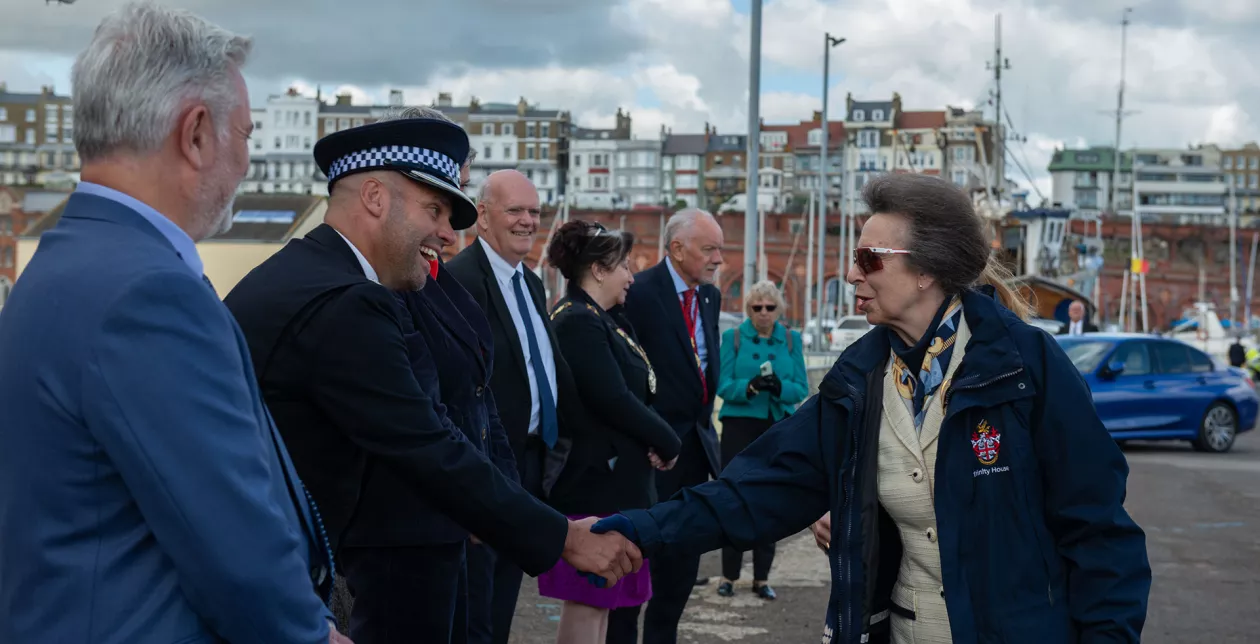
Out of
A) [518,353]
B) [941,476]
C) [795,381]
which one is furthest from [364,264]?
[795,381]

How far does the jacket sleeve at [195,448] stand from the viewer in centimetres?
204

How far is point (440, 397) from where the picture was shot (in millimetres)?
3973

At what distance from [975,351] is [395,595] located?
1.77m

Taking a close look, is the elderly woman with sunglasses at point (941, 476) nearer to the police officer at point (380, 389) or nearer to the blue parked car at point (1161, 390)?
the police officer at point (380, 389)

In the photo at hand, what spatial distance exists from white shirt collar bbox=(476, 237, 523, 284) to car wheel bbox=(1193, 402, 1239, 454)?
1666cm

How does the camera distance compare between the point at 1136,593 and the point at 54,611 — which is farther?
the point at 1136,593

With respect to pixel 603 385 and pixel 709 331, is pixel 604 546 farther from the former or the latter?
pixel 709 331

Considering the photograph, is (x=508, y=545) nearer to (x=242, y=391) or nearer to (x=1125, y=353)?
(x=242, y=391)

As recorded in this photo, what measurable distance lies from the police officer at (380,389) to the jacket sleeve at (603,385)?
183 cm

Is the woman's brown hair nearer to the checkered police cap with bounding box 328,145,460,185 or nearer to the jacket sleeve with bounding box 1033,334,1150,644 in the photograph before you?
the jacket sleeve with bounding box 1033,334,1150,644

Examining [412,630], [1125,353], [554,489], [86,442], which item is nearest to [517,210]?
[554,489]

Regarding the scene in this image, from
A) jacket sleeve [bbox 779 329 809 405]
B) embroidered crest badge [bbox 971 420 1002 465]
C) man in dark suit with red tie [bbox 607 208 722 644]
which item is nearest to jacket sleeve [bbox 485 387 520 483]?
embroidered crest badge [bbox 971 420 1002 465]

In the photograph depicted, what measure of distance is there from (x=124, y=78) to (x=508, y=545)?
1730mm

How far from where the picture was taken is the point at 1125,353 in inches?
756
